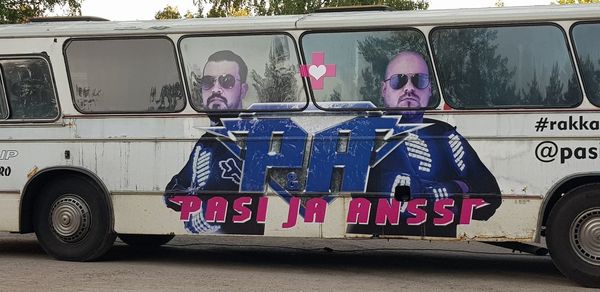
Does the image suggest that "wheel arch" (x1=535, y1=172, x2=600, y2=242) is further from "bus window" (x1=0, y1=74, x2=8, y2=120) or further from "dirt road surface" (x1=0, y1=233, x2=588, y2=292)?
"bus window" (x1=0, y1=74, x2=8, y2=120)

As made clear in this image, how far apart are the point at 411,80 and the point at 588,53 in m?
1.76

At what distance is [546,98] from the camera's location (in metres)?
9.38

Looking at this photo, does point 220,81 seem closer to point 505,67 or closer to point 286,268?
point 286,268

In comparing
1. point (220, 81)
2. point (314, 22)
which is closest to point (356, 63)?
point (314, 22)

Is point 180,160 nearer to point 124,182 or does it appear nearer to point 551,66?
point 124,182

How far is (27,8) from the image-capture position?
27328 mm

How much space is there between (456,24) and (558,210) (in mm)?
2119

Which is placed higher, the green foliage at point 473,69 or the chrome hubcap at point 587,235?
the green foliage at point 473,69

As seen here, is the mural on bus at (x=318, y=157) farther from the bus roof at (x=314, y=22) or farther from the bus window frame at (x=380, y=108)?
the bus roof at (x=314, y=22)

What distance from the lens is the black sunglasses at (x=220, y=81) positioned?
10.2 meters

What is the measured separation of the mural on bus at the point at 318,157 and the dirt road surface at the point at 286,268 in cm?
59

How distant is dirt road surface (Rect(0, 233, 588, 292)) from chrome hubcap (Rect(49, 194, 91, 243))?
1.10 feet

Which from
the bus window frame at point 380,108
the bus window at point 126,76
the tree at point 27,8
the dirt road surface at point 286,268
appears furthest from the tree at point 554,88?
the tree at point 27,8

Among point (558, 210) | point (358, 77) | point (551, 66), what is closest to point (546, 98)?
point (551, 66)
